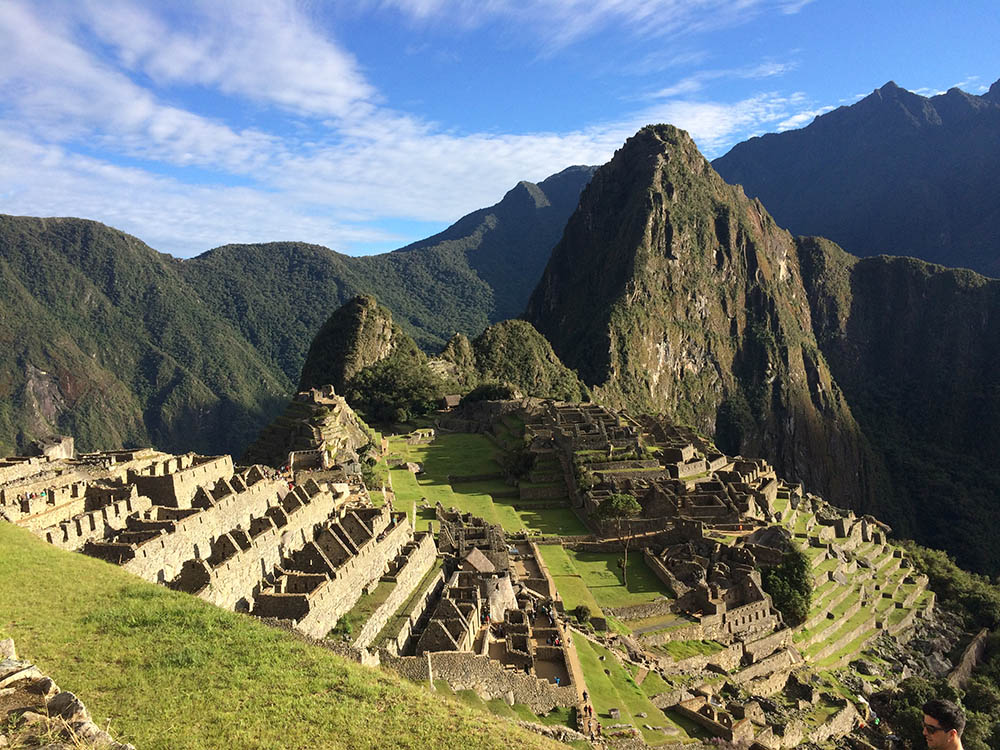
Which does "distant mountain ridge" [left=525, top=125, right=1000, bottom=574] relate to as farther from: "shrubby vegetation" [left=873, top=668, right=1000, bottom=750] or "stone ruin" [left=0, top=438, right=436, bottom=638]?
"stone ruin" [left=0, top=438, right=436, bottom=638]

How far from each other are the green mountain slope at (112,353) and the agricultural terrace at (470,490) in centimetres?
4346

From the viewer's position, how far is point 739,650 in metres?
27.0

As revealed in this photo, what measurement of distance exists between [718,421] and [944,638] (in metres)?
113

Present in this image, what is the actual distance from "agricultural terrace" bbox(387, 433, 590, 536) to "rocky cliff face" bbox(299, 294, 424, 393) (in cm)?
2757

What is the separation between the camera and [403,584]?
66.7 feet

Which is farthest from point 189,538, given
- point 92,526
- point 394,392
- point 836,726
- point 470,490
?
point 394,392

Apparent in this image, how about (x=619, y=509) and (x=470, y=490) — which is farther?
(x=470, y=490)

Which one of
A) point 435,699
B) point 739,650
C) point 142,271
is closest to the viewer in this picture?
point 435,699

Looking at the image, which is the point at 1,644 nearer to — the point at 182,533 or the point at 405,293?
the point at 182,533

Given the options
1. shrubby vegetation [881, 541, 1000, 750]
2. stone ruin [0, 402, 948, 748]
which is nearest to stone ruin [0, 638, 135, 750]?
stone ruin [0, 402, 948, 748]

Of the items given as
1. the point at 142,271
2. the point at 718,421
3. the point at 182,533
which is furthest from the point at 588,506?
Result: the point at 718,421

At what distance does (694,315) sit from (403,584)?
14613 centimetres

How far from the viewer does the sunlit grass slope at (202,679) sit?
8.65m

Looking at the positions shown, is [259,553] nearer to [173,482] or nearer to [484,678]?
[173,482]
